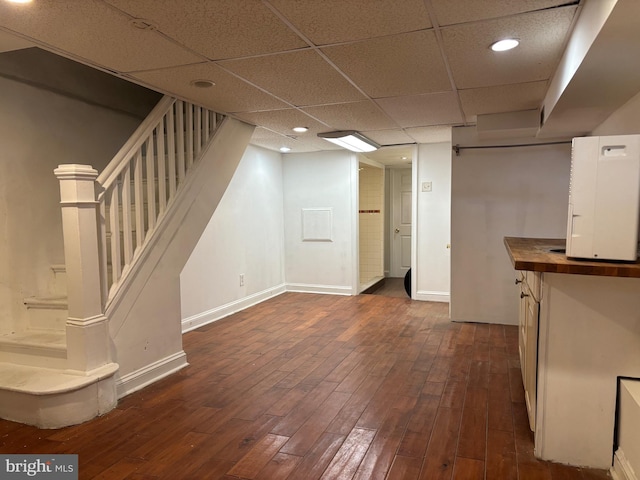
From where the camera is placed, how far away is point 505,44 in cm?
225

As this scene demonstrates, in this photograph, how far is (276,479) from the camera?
1966 mm

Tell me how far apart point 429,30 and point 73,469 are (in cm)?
283

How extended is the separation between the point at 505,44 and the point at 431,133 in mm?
2611

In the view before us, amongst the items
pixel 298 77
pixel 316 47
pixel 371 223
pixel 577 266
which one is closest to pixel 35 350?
pixel 298 77

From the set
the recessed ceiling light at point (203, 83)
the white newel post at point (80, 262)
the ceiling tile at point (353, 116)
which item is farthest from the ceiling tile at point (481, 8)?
the white newel post at point (80, 262)

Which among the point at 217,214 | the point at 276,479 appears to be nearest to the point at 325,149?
the point at 217,214

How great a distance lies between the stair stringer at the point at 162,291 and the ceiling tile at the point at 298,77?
0.93 meters

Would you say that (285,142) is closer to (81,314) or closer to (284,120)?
(284,120)

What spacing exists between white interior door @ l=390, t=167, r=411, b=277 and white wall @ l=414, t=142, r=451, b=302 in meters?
2.08

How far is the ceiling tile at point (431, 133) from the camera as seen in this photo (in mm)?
4566

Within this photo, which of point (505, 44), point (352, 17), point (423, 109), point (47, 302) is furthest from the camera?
point (423, 109)

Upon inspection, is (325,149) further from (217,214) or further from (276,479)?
(276,479)

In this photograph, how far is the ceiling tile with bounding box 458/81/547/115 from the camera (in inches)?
121

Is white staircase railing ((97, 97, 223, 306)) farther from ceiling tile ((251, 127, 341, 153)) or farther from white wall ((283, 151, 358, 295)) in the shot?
white wall ((283, 151, 358, 295))
